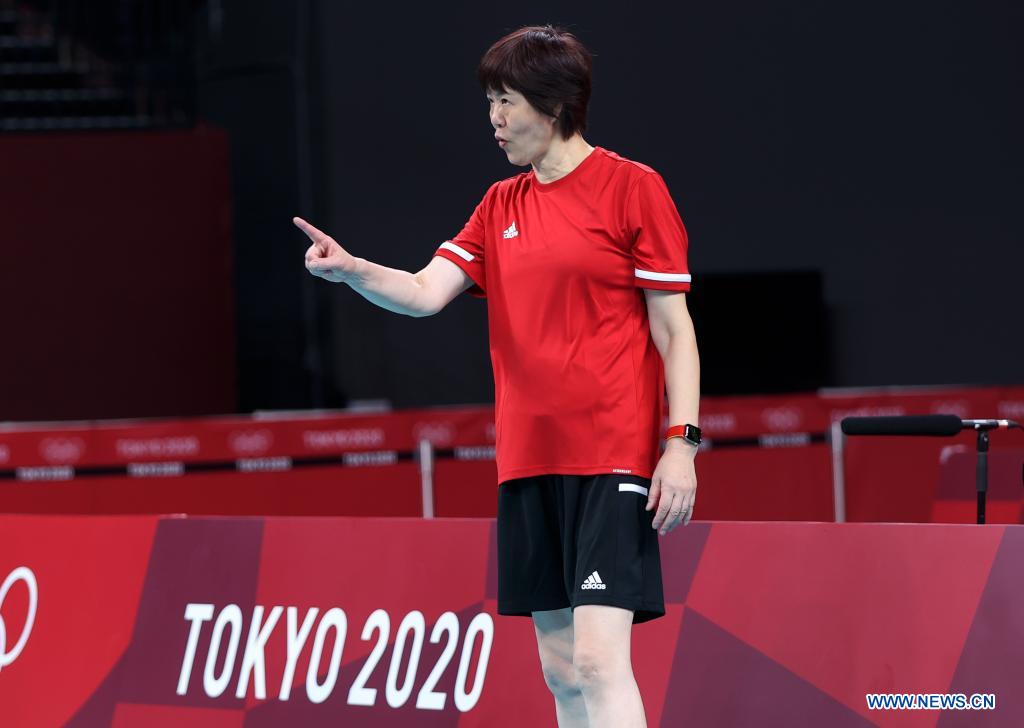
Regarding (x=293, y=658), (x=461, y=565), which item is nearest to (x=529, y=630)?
(x=461, y=565)

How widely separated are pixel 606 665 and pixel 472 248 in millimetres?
1008

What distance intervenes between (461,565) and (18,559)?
5.25 ft

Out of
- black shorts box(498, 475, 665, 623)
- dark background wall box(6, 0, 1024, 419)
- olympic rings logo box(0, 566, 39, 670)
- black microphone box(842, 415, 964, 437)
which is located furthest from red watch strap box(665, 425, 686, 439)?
dark background wall box(6, 0, 1024, 419)

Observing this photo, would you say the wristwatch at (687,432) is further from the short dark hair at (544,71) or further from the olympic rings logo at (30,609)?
the olympic rings logo at (30,609)

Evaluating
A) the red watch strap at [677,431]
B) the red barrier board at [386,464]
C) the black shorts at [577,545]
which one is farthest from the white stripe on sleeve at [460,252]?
the red barrier board at [386,464]

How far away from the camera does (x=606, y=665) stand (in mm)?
3061

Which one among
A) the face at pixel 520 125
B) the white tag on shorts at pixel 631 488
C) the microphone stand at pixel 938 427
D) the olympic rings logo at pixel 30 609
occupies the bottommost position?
the olympic rings logo at pixel 30 609

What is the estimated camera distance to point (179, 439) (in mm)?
8852

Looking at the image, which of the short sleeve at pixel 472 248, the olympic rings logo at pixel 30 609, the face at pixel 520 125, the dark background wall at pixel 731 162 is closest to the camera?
the face at pixel 520 125

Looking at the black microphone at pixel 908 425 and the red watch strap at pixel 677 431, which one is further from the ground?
the red watch strap at pixel 677 431

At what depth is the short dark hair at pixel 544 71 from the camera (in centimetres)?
315

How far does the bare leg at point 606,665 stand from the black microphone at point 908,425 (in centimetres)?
106

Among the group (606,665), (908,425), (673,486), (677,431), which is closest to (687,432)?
(677,431)

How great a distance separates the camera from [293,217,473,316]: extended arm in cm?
314
